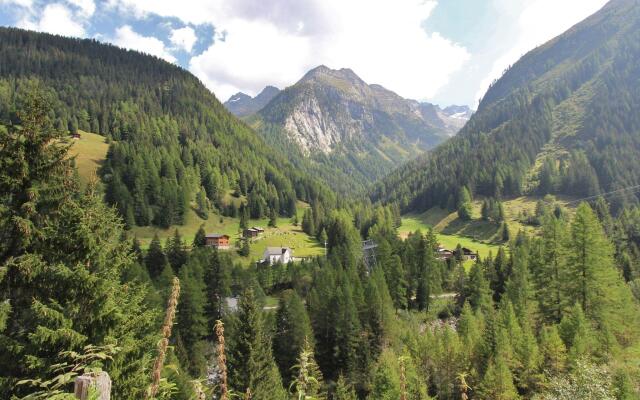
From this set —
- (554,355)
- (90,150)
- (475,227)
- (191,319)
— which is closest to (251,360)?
(554,355)

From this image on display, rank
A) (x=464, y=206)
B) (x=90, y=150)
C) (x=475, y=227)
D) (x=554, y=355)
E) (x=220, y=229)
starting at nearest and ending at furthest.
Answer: (x=554, y=355) < (x=220, y=229) < (x=475, y=227) < (x=90, y=150) < (x=464, y=206)

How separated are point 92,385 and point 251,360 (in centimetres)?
3135

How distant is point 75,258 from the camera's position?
1355 cm

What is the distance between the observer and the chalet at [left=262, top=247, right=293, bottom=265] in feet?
347

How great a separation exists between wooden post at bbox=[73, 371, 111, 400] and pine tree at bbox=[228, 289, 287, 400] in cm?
3063

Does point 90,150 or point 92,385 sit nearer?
point 92,385

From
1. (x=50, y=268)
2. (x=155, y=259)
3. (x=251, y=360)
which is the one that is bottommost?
(x=251, y=360)

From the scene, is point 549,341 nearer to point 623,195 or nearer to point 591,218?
point 591,218

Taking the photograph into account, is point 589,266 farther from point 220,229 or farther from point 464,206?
point 464,206

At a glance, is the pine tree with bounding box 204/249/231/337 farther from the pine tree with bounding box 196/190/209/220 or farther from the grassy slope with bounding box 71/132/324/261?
the pine tree with bounding box 196/190/209/220

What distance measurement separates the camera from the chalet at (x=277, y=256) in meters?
106

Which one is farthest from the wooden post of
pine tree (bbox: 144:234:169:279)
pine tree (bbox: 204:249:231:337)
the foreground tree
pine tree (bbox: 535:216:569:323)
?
pine tree (bbox: 144:234:169:279)

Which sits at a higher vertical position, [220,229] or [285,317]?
[220,229]

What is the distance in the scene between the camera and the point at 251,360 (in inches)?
1309
